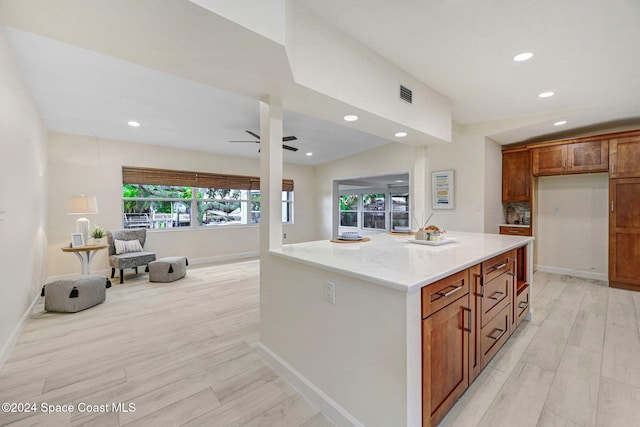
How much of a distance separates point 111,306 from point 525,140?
709 cm

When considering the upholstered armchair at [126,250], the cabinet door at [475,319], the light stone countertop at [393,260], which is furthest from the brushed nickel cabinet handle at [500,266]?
the upholstered armchair at [126,250]

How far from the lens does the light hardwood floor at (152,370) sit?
5.32 feet

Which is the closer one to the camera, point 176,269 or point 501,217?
point 176,269

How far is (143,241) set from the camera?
16.5 ft

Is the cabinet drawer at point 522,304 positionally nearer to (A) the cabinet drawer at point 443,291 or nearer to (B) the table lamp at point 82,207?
(A) the cabinet drawer at point 443,291

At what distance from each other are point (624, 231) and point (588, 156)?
121 cm

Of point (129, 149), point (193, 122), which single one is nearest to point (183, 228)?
point (129, 149)

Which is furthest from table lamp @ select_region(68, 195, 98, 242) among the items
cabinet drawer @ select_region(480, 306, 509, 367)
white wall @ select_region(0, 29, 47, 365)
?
cabinet drawer @ select_region(480, 306, 509, 367)

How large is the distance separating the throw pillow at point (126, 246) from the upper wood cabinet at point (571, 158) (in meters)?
7.20

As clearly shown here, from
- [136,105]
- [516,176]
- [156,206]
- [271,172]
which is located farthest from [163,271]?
[516,176]

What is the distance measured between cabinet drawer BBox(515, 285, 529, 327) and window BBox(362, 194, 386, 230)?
6.31m

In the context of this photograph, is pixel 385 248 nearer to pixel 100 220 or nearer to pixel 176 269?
pixel 176 269

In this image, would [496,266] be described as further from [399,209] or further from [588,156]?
[399,209]

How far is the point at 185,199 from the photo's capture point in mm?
5789
